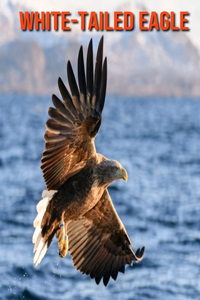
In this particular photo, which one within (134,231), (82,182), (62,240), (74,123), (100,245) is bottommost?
(134,231)

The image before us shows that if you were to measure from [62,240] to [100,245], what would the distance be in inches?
29.9

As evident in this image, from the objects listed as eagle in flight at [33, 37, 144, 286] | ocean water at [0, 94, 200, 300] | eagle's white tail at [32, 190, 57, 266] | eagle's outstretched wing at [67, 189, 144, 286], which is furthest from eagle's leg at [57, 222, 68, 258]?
ocean water at [0, 94, 200, 300]

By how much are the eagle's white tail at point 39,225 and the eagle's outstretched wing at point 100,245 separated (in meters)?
0.76

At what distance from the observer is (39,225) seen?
615 cm

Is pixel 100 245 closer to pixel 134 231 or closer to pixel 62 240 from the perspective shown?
pixel 62 240

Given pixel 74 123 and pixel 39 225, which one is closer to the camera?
pixel 74 123

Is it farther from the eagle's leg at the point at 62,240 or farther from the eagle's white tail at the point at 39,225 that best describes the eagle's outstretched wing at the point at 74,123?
the eagle's leg at the point at 62,240

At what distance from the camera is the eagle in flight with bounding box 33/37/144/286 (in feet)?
18.1

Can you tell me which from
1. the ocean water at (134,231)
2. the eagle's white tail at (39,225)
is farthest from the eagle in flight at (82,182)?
the ocean water at (134,231)

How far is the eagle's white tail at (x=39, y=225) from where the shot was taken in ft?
19.9

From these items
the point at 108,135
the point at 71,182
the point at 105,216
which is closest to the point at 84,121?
the point at 71,182

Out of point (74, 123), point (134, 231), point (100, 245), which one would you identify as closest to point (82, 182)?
point (74, 123)

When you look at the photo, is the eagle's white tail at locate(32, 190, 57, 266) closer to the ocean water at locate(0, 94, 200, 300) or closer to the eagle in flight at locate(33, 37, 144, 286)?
the eagle in flight at locate(33, 37, 144, 286)

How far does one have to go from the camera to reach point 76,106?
557 cm
